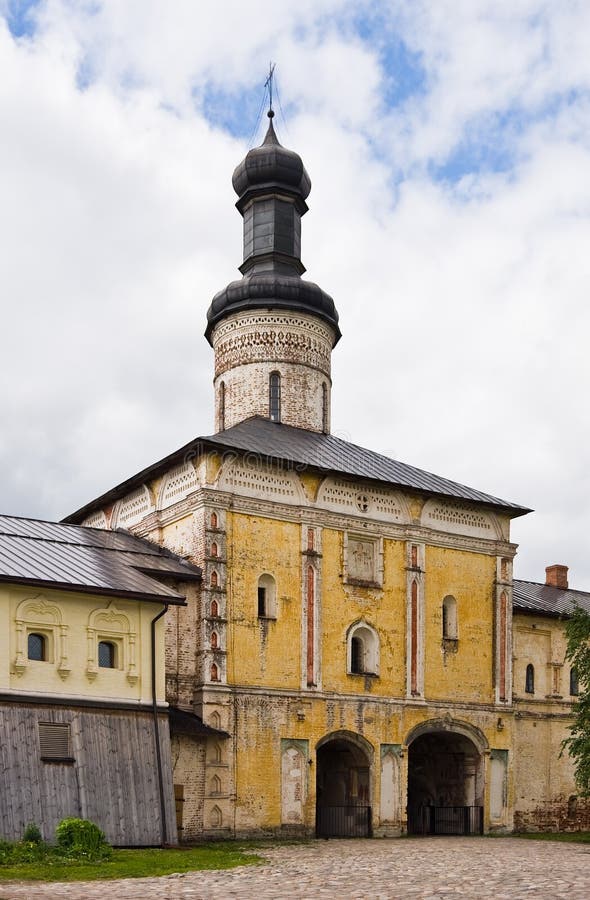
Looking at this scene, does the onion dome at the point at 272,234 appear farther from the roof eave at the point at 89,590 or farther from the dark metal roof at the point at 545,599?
the roof eave at the point at 89,590

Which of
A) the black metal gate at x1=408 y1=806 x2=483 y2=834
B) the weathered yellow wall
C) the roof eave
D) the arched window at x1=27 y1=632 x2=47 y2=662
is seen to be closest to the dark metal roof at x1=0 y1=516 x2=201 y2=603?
the roof eave

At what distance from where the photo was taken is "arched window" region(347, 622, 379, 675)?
24.8 meters

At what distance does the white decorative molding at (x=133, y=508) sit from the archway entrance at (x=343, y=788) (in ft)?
20.3

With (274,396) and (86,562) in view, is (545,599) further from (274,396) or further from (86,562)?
(86,562)

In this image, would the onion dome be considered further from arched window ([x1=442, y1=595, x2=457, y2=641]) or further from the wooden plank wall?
the wooden plank wall

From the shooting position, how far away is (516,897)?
11930 millimetres

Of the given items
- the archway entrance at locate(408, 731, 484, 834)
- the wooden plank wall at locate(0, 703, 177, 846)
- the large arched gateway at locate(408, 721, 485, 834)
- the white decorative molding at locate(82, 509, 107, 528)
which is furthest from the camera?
the white decorative molding at locate(82, 509, 107, 528)

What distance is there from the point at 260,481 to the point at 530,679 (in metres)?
9.52

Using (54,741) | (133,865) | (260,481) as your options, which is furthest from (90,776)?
(260,481)

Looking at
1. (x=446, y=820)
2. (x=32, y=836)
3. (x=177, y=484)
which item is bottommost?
(x=446, y=820)

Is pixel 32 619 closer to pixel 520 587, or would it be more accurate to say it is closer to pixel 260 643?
pixel 260 643

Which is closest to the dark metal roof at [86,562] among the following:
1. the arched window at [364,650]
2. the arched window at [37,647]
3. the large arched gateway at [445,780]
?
the arched window at [37,647]

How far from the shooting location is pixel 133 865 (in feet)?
51.0

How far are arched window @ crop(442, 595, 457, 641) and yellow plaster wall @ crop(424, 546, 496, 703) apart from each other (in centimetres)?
10
